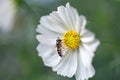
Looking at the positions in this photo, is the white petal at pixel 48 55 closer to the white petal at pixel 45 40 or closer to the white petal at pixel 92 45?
the white petal at pixel 45 40

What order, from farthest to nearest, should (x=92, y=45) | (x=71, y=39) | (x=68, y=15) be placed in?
(x=71, y=39)
(x=68, y=15)
(x=92, y=45)

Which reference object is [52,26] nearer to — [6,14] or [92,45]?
[92,45]

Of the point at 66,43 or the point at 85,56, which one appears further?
the point at 66,43

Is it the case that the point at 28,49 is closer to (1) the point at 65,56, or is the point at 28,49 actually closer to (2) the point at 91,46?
(1) the point at 65,56

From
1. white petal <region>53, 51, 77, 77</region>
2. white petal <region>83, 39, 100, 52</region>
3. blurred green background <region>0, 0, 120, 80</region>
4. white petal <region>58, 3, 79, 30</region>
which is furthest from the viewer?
blurred green background <region>0, 0, 120, 80</region>

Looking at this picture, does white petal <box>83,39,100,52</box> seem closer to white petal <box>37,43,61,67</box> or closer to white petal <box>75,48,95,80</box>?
white petal <box>75,48,95,80</box>

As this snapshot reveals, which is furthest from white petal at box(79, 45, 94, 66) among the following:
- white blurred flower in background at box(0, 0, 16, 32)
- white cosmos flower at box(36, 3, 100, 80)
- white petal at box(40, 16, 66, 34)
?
white blurred flower in background at box(0, 0, 16, 32)

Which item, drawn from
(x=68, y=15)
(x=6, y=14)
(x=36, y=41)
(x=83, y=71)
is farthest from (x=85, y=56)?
(x=6, y=14)
